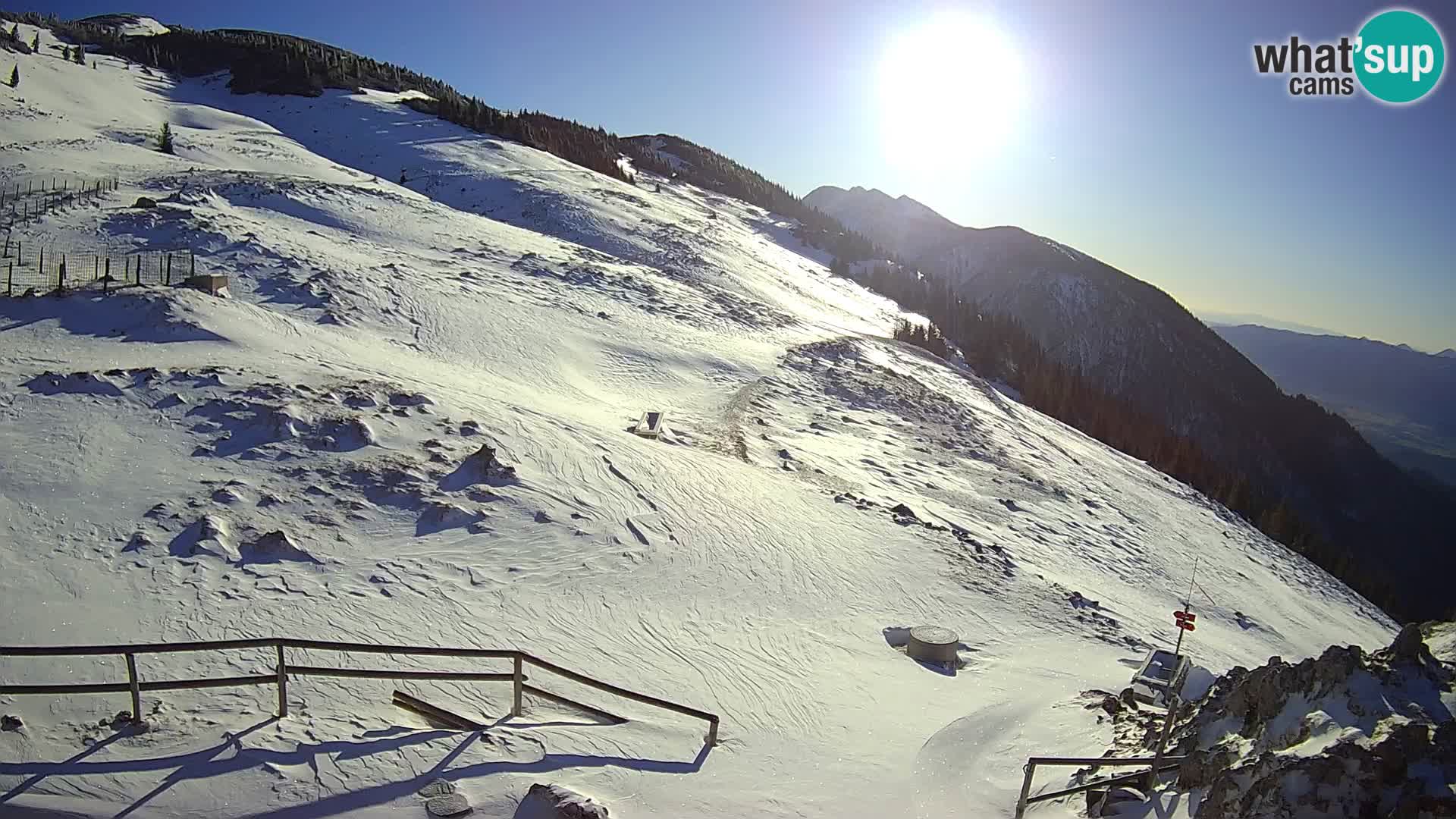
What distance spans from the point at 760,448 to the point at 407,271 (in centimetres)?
1495

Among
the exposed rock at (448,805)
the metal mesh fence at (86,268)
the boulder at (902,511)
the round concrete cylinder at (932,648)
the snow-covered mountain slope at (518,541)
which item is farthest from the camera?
the boulder at (902,511)

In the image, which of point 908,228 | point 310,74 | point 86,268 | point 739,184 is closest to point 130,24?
point 310,74

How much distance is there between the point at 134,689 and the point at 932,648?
11543 millimetres

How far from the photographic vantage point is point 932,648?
44.1 ft

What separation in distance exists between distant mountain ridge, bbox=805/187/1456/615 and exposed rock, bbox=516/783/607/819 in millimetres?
82837

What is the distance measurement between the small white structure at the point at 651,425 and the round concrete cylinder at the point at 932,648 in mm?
9004

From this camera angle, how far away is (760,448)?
21.9m

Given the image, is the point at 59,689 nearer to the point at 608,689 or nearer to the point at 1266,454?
the point at 608,689

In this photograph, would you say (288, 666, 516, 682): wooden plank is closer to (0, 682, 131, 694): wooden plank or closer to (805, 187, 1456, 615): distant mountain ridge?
(0, 682, 131, 694): wooden plank

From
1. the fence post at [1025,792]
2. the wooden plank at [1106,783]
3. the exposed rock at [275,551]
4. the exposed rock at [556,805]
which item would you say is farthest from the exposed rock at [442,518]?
the wooden plank at [1106,783]

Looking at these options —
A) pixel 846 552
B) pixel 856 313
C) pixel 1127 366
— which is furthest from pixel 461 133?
pixel 1127 366

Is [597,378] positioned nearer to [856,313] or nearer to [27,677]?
[27,677]

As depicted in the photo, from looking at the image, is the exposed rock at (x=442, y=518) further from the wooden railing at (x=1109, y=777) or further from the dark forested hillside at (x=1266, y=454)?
the dark forested hillside at (x=1266, y=454)

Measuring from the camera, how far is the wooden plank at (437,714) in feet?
26.3
